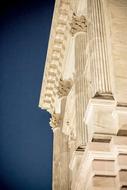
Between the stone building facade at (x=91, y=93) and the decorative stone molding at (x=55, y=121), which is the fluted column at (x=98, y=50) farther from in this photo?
the decorative stone molding at (x=55, y=121)

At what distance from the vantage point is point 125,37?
20.0 meters

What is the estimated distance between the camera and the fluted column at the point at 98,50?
1762 centimetres

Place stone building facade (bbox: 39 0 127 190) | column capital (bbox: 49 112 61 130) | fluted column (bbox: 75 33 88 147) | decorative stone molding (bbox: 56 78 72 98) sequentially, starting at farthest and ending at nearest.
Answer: column capital (bbox: 49 112 61 130) < decorative stone molding (bbox: 56 78 72 98) < fluted column (bbox: 75 33 88 147) < stone building facade (bbox: 39 0 127 190)

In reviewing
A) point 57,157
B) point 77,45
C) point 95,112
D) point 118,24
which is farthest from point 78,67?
point 57,157

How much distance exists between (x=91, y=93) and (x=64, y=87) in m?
13.1

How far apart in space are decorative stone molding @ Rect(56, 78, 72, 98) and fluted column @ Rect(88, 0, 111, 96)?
9684 mm

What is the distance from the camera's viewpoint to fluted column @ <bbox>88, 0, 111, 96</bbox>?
17.6m

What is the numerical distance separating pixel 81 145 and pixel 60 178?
8697 millimetres

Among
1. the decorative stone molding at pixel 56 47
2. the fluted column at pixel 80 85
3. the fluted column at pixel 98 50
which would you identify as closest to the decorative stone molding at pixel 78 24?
the fluted column at pixel 80 85

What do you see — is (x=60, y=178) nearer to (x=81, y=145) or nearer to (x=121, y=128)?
(x=81, y=145)

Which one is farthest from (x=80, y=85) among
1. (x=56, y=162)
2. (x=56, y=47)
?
(x=56, y=162)

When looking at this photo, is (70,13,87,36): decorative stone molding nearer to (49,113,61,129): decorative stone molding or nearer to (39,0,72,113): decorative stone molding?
(39,0,72,113): decorative stone molding

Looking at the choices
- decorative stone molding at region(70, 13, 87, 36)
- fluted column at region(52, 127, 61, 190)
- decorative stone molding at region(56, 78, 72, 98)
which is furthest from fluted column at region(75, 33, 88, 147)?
fluted column at region(52, 127, 61, 190)

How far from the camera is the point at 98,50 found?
19141 millimetres
